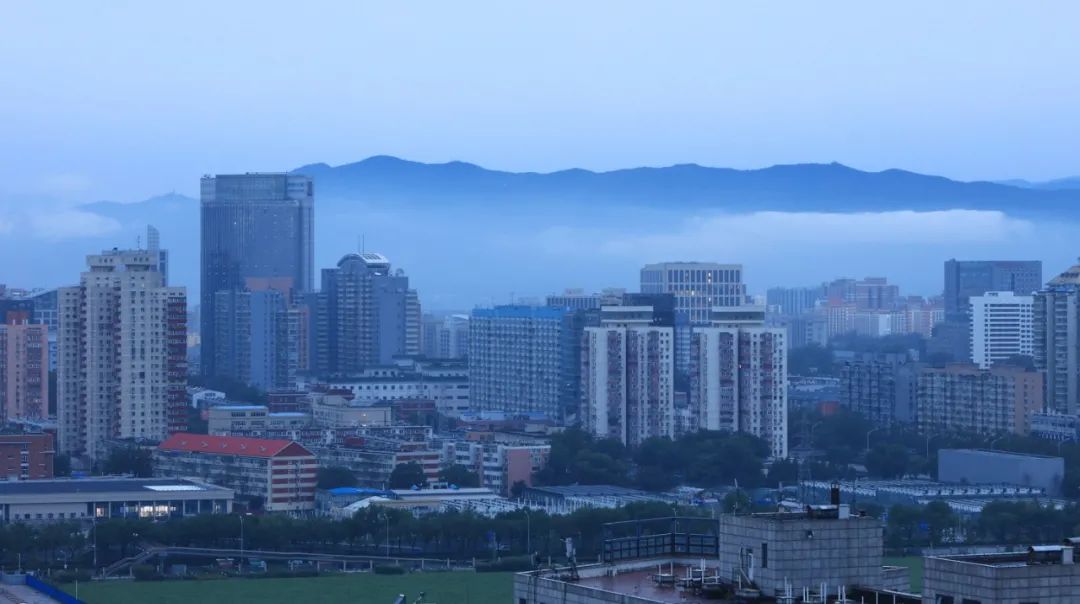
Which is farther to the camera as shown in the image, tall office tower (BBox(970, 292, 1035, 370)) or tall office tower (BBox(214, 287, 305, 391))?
tall office tower (BBox(214, 287, 305, 391))

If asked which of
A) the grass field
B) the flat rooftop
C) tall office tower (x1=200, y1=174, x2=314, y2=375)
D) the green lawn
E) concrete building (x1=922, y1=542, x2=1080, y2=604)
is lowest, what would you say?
the grass field

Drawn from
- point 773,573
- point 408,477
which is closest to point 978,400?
point 408,477

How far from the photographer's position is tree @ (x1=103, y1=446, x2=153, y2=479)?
3547 centimetres

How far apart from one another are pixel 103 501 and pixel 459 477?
624 cm

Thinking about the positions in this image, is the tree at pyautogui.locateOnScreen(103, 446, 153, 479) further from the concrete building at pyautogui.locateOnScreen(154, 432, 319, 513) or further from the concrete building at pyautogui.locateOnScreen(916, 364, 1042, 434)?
the concrete building at pyautogui.locateOnScreen(916, 364, 1042, 434)

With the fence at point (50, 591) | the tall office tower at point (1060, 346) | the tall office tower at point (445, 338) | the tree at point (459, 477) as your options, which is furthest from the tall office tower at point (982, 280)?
the fence at point (50, 591)

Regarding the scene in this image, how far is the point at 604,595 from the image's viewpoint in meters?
8.41

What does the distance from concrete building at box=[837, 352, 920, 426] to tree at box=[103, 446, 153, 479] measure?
15.0m

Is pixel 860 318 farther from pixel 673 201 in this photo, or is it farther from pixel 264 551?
pixel 264 551

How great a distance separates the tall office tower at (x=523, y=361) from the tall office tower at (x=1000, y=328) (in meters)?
13.1

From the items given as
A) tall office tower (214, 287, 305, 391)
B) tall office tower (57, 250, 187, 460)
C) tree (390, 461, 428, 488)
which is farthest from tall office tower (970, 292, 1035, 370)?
tree (390, 461, 428, 488)

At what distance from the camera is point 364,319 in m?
62.2

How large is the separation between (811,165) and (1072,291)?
278 ft

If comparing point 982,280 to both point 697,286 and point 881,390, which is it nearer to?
point 697,286
